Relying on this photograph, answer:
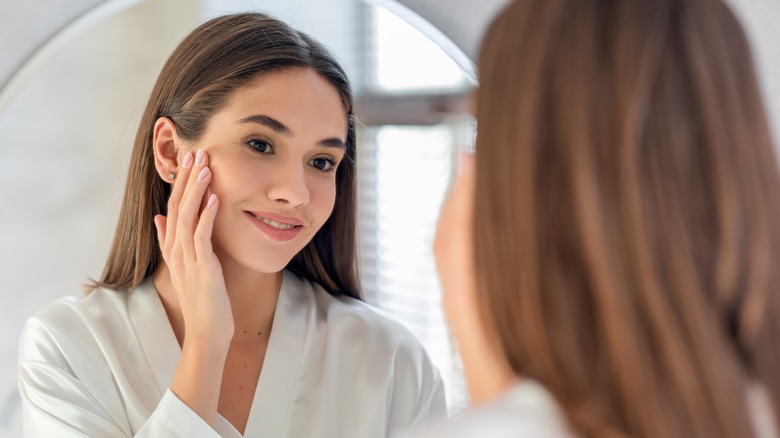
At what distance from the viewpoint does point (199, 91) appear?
109 centimetres

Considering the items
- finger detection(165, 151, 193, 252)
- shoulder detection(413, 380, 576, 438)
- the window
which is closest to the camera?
shoulder detection(413, 380, 576, 438)

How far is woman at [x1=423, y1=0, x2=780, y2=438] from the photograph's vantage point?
0.52 meters

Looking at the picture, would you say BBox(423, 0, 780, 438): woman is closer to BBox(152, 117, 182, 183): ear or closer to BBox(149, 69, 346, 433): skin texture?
BBox(149, 69, 346, 433): skin texture

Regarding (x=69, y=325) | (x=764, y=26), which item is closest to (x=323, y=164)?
(x=69, y=325)

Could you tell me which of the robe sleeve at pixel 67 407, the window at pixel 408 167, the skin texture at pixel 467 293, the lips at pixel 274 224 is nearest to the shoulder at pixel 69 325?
the robe sleeve at pixel 67 407

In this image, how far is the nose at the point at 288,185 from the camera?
3.51 ft

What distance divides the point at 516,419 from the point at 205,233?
2.04 ft

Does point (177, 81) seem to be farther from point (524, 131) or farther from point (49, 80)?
point (524, 131)

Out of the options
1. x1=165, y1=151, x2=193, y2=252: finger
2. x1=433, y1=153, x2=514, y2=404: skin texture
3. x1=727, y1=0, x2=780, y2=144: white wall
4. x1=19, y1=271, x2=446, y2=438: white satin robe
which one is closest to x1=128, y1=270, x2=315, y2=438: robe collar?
x1=19, y1=271, x2=446, y2=438: white satin robe

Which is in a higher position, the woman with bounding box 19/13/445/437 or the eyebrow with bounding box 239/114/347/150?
the eyebrow with bounding box 239/114/347/150

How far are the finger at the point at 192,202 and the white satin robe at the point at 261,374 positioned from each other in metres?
0.12

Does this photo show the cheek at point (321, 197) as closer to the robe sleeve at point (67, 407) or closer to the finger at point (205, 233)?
the finger at point (205, 233)

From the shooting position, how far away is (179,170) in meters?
1.10

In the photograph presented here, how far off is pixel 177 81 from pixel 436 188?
0.38 metres
